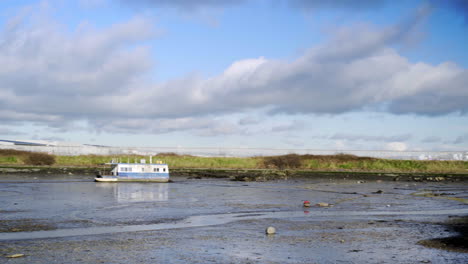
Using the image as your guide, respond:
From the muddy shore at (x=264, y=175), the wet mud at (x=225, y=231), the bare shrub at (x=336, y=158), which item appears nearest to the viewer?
the wet mud at (x=225, y=231)

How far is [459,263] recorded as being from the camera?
1803 cm

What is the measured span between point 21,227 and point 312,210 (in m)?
19.0

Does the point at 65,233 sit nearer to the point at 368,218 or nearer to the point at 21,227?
the point at 21,227

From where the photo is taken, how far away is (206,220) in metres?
29.6

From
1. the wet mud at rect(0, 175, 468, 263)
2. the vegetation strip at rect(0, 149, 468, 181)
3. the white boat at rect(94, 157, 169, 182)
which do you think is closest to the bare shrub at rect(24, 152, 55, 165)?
the vegetation strip at rect(0, 149, 468, 181)

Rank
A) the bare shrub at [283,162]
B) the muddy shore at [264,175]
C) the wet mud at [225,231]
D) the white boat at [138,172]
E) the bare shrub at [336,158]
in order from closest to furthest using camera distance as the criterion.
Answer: the wet mud at [225,231]
the white boat at [138,172]
the muddy shore at [264,175]
the bare shrub at [283,162]
the bare shrub at [336,158]

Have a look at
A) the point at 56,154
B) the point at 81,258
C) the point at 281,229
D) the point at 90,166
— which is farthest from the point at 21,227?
the point at 56,154

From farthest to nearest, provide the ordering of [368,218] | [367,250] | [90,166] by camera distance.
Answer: [90,166] < [368,218] < [367,250]

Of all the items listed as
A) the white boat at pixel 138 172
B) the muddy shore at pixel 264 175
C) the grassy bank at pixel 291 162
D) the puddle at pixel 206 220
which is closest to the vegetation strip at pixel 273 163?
the grassy bank at pixel 291 162

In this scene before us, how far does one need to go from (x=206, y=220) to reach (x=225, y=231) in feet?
14.7

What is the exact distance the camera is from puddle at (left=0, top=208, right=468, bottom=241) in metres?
23.3

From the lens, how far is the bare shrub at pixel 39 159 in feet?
338

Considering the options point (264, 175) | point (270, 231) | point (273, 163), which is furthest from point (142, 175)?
point (273, 163)

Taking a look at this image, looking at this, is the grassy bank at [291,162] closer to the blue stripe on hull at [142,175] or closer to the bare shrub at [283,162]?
the bare shrub at [283,162]
